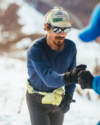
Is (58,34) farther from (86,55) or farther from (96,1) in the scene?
(96,1)

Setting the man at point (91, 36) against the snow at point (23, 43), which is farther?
the snow at point (23, 43)

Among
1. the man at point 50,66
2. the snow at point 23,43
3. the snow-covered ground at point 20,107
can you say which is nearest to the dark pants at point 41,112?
the man at point 50,66

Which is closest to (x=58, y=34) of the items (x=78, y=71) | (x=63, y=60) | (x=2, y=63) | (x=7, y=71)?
(x=63, y=60)

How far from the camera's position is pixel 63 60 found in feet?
5.34

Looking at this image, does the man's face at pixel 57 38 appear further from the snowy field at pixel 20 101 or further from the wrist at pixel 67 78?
the wrist at pixel 67 78

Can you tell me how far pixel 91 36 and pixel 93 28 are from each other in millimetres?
58

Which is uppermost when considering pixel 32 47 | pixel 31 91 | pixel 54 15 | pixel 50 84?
pixel 54 15

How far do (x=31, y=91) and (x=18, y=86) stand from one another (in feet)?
9.88

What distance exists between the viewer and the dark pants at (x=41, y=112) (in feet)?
5.28

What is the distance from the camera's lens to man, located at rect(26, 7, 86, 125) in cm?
142

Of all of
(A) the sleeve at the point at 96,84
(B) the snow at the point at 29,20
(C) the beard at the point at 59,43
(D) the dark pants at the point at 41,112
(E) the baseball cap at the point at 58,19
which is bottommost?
(D) the dark pants at the point at 41,112

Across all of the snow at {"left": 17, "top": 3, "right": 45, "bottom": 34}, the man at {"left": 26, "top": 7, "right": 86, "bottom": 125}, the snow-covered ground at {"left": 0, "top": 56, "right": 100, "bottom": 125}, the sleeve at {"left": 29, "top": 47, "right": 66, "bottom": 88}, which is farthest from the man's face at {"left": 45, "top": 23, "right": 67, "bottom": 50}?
the snow at {"left": 17, "top": 3, "right": 45, "bottom": 34}

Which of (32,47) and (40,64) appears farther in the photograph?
(32,47)

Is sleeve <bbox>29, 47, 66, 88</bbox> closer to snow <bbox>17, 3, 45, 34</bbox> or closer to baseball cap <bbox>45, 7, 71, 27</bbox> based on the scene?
baseball cap <bbox>45, 7, 71, 27</bbox>
